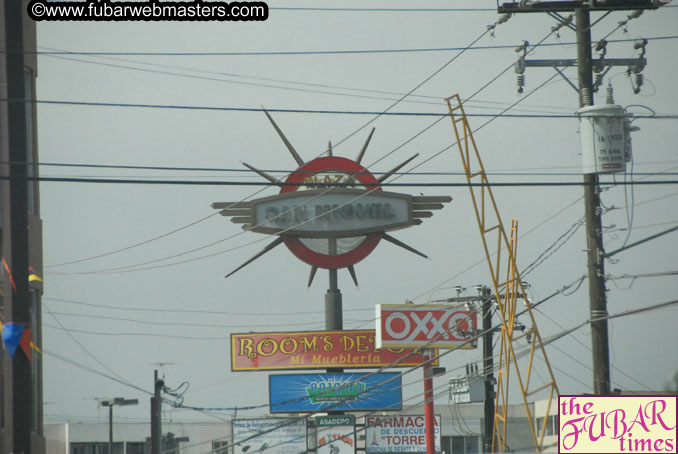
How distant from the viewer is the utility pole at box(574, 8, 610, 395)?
77.3ft

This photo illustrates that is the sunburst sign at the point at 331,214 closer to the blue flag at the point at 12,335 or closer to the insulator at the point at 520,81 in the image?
the insulator at the point at 520,81

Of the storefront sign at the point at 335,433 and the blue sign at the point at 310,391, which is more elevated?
the blue sign at the point at 310,391

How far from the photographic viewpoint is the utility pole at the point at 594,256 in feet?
77.3

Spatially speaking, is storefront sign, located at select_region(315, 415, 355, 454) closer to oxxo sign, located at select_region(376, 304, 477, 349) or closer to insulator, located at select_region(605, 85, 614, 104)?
oxxo sign, located at select_region(376, 304, 477, 349)

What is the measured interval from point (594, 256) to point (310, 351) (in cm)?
3436

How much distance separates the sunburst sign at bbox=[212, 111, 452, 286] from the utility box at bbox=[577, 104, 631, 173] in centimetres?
2836

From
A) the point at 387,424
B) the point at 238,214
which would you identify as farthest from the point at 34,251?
the point at 387,424

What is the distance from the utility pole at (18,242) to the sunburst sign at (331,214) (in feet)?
107

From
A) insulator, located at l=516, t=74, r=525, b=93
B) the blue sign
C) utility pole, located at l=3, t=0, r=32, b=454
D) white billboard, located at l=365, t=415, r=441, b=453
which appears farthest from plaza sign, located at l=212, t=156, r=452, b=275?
utility pole, located at l=3, t=0, r=32, b=454

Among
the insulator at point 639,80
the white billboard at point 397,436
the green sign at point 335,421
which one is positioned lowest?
the white billboard at point 397,436

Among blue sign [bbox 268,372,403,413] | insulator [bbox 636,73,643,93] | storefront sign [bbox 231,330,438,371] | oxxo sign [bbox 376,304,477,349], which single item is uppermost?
insulator [bbox 636,73,643,93]

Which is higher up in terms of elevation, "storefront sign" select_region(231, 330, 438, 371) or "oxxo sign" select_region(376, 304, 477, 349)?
Result: "oxxo sign" select_region(376, 304, 477, 349)

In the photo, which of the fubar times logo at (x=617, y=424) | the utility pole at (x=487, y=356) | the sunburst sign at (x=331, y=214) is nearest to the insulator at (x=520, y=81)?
the fubar times logo at (x=617, y=424)

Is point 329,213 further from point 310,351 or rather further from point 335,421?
point 335,421
